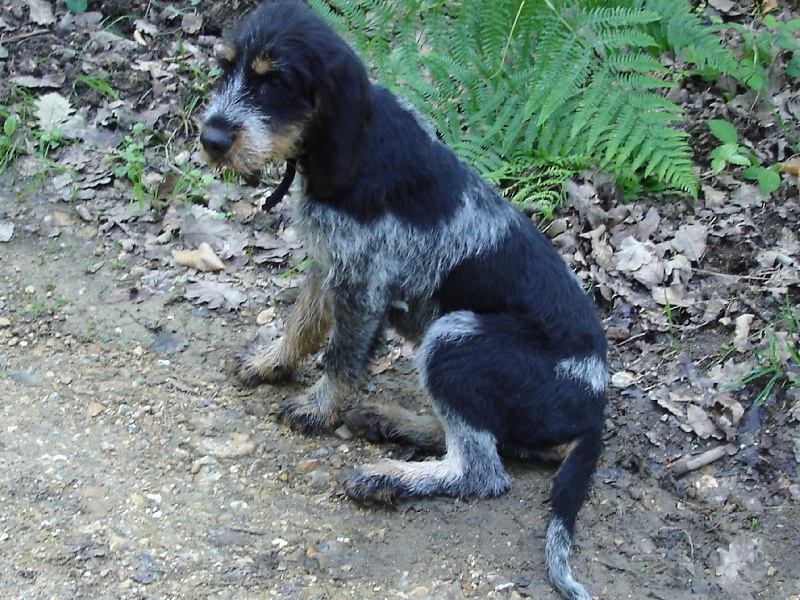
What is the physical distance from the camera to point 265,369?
4.85 m

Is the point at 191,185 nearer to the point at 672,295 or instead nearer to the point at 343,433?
the point at 343,433

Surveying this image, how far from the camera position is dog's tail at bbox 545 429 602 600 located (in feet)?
12.3

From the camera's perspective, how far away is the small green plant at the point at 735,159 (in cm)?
578

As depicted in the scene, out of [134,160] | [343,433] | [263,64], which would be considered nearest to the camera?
[263,64]

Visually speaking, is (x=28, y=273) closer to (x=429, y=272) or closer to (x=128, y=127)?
(x=128, y=127)

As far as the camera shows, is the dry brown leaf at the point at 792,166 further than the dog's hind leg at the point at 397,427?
Yes

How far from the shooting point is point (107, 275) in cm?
547

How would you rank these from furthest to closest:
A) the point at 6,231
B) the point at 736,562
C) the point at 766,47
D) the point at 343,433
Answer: the point at 766,47 < the point at 6,231 < the point at 343,433 < the point at 736,562

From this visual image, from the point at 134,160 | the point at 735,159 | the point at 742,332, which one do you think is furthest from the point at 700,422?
the point at 134,160

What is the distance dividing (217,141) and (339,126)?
1.82 feet

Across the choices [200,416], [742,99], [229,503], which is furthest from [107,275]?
[742,99]

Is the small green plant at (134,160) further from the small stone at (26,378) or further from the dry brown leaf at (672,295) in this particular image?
the dry brown leaf at (672,295)

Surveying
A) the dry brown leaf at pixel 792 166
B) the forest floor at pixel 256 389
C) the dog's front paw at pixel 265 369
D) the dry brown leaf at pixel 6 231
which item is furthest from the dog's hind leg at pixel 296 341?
the dry brown leaf at pixel 792 166

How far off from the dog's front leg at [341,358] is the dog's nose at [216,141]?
3.19 feet
